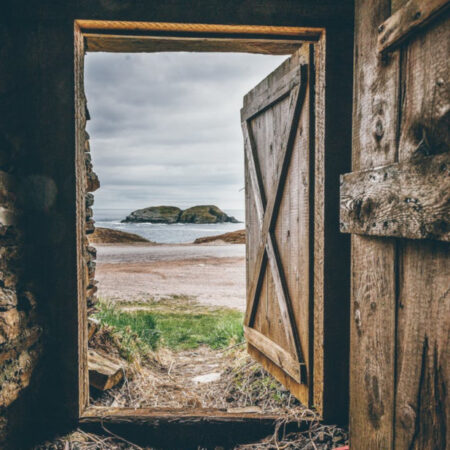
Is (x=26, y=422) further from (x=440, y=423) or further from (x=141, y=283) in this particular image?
(x=141, y=283)

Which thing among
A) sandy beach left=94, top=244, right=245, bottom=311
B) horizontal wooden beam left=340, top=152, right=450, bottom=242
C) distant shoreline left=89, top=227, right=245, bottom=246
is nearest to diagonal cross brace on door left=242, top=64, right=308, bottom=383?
horizontal wooden beam left=340, top=152, right=450, bottom=242

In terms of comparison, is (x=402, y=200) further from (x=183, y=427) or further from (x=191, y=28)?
(x=183, y=427)

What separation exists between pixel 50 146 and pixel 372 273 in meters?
1.86

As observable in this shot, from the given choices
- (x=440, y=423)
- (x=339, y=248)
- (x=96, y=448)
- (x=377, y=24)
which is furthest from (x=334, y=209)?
(x=96, y=448)

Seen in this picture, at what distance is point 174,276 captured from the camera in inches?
347

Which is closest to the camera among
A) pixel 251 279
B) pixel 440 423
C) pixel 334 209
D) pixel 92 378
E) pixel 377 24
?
pixel 440 423

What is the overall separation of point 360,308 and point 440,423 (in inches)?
17.9

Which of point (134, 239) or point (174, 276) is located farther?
point (134, 239)

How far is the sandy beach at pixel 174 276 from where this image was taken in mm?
6879

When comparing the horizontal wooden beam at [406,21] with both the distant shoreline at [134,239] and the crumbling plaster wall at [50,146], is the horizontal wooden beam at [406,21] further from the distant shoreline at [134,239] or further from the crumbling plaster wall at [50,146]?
the distant shoreline at [134,239]

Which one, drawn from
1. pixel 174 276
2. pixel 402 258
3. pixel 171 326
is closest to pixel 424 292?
pixel 402 258

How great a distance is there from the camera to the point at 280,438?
A: 2244 millimetres

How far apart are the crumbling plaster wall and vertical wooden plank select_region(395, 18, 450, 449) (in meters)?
1.30

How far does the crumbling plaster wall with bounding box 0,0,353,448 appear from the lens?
81.0 inches
